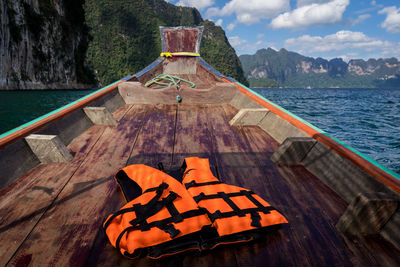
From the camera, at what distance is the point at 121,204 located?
1469 millimetres

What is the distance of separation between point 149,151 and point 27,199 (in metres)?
1.08

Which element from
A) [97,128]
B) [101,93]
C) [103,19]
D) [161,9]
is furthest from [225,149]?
[161,9]

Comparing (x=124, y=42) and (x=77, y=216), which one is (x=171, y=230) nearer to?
(x=77, y=216)

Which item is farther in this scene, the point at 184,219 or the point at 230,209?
the point at 230,209

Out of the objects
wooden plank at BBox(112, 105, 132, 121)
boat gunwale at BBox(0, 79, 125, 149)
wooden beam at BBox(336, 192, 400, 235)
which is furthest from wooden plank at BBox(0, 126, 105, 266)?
wooden beam at BBox(336, 192, 400, 235)

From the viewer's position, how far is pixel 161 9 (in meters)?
117

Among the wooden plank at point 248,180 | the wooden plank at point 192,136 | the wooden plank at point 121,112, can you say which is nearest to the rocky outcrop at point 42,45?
the wooden plank at point 121,112

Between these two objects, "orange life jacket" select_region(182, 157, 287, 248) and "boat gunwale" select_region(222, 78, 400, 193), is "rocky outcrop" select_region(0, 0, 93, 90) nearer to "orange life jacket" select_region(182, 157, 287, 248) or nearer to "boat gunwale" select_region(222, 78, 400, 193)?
"orange life jacket" select_region(182, 157, 287, 248)

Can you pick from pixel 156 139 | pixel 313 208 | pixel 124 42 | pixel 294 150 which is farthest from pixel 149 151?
pixel 124 42

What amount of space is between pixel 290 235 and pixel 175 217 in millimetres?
760

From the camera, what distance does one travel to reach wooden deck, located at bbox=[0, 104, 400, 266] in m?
1.11

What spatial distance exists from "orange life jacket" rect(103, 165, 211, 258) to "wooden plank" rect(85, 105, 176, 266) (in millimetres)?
92

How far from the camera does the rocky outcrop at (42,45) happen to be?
20.6 meters

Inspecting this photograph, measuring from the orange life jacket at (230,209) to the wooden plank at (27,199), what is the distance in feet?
3.38
